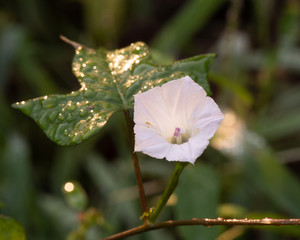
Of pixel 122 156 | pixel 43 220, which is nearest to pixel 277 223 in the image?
pixel 43 220

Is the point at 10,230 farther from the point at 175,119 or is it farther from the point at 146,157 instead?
the point at 146,157

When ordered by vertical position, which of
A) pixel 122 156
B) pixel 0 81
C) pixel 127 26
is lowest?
pixel 122 156

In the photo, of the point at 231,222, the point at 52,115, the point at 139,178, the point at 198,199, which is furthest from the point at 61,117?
the point at 198,199

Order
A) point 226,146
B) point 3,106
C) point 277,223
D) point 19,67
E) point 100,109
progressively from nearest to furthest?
point 277,223 < point 100,109 < point 226,146 < point 3,106 < point 19,67

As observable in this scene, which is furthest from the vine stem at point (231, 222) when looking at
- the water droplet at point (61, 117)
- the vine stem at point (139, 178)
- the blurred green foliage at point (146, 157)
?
the blurred green foliage at point (146, 157)

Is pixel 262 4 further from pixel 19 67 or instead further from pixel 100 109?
pixel 100 109

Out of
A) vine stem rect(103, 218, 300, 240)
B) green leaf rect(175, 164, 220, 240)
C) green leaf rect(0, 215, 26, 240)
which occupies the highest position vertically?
green leaf rect(175, 164, 220, 240)

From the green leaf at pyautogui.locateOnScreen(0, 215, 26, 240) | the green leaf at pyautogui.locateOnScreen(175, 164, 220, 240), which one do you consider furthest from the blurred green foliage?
the green leaf at pyautogui.locateOnScreen(0, 215, 26, 240)

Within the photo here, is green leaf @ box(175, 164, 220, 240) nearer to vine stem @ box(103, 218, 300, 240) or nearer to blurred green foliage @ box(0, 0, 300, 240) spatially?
blurred green foliage @ box(0, 0, 300, 240)
